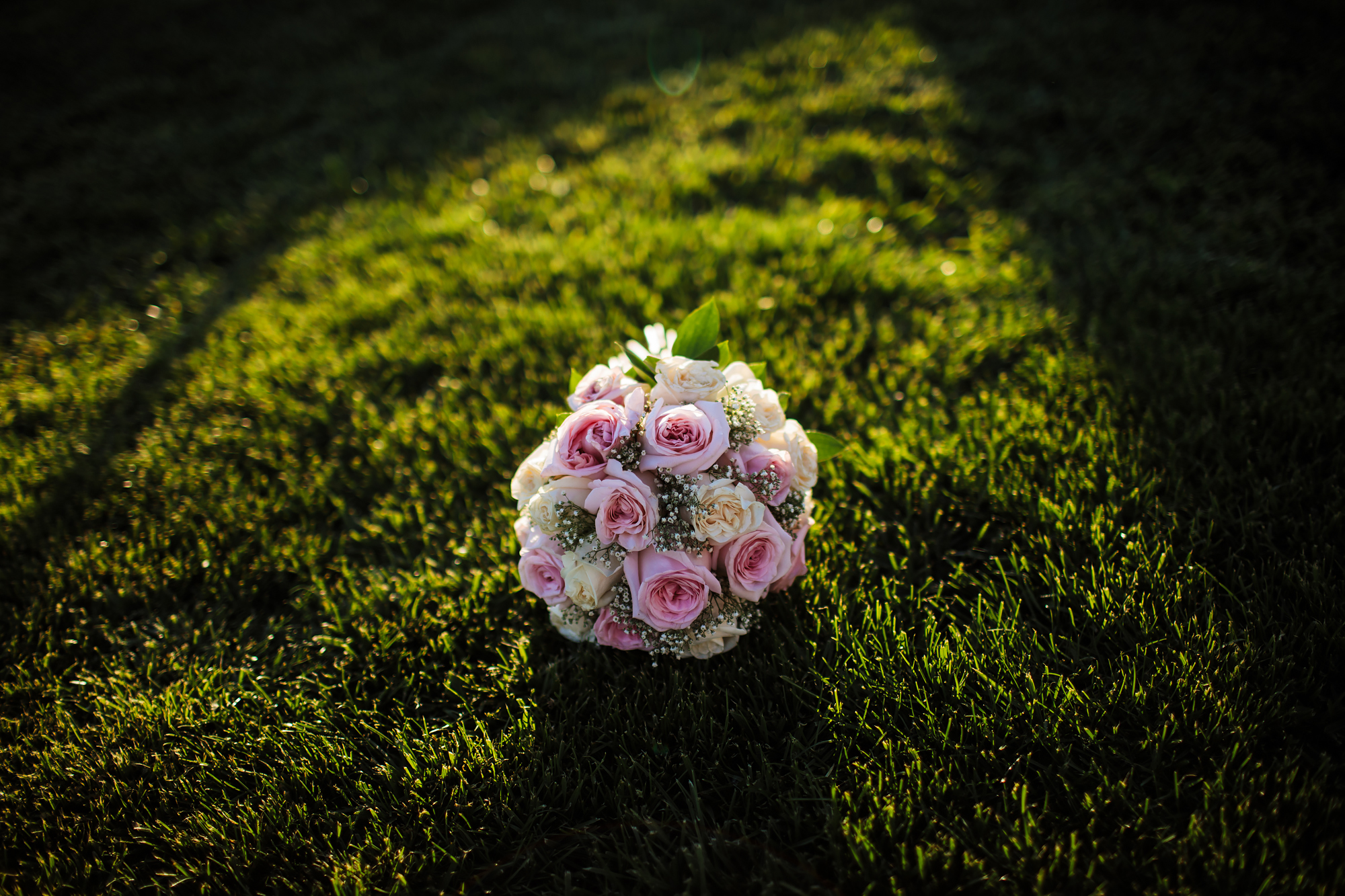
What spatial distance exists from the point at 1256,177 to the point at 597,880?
4.02 m

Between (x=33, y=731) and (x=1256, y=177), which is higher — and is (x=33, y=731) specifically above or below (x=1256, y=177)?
below

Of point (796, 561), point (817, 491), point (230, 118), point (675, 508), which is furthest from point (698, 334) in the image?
point (230, 118)

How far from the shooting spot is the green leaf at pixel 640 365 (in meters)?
1.77

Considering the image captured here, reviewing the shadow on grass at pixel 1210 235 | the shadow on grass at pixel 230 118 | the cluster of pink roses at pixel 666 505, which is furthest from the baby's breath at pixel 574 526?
the shadow on grass at pixel 230 118

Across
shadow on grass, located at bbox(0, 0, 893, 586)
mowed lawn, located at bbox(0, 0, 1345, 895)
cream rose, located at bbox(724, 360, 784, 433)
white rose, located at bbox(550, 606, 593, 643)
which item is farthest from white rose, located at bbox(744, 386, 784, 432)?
shadow on grass, located at bbox(0, 0, 893, 586)

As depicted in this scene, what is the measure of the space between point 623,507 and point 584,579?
0.72ft

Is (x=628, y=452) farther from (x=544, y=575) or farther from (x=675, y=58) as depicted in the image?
(x=675, y=58)

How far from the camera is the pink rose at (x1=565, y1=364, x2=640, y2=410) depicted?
1.63 m

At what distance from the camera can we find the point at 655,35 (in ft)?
17.8

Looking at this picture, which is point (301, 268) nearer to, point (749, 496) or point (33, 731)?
point (33, 731)

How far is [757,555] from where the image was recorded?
62.8 inches

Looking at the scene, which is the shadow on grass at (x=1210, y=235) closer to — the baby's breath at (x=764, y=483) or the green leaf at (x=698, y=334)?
the baby's breath at (x=764, y=483)

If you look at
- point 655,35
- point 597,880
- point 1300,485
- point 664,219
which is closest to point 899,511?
point 1300,485

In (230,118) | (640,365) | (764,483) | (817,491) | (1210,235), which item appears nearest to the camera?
(764,483)
